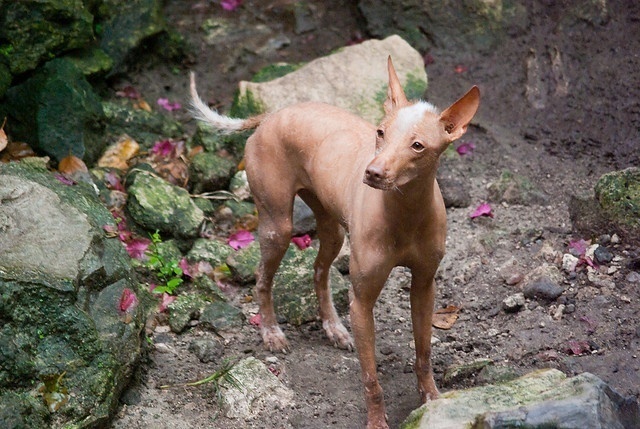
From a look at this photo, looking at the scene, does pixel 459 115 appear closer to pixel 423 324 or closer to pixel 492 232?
pixel 423 324

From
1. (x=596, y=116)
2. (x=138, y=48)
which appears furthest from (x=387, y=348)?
(x=138, y=48)

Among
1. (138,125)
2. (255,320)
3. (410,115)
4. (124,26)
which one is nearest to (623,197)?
(410,115)

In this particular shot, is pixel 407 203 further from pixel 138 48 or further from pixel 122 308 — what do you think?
pixel 138 48

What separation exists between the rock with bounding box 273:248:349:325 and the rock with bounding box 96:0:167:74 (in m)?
3.62

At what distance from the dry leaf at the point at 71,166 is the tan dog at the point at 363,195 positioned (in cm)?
153

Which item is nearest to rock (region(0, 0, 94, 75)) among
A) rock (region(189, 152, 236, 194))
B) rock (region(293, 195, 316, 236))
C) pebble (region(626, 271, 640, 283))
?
rock (region(189, 152, 236, 194))

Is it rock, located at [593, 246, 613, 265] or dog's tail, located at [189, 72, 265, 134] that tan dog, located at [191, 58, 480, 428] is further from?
rock, located at [593, 246, 613, 265]

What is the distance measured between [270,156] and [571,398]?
8.43ft

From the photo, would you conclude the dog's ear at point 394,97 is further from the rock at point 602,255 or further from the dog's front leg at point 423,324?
the rock at point 602,255

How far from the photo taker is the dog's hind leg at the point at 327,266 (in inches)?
232

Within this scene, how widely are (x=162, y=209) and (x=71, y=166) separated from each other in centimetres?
94

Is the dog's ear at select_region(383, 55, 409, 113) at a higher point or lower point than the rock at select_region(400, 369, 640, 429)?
higher

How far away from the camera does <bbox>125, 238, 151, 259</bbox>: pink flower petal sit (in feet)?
22.0

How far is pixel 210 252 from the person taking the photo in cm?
690
